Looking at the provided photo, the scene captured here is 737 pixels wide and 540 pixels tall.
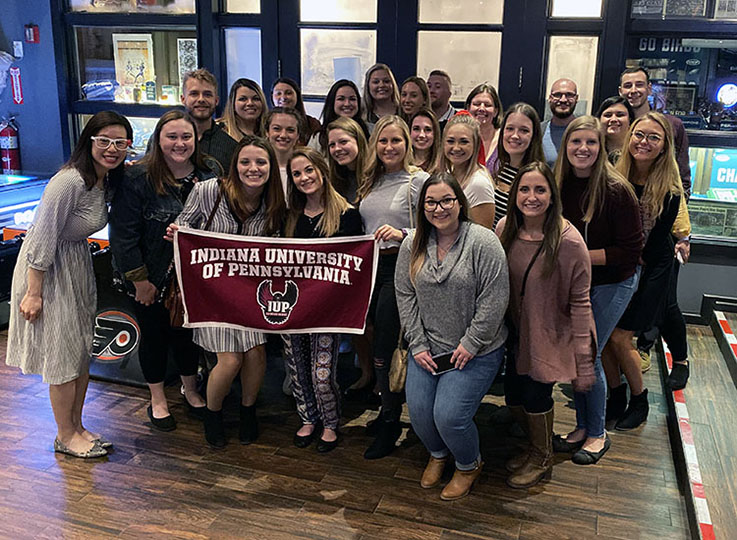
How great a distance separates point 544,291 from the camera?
10.7 ft

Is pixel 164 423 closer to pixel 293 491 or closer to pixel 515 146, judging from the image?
pixel 293 491

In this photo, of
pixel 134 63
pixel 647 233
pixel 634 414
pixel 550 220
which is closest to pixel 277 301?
pixel 550 220

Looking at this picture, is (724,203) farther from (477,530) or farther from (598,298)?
(477,530)

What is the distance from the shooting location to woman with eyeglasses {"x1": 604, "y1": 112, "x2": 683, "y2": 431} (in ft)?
12.2

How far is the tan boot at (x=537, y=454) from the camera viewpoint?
3.54m

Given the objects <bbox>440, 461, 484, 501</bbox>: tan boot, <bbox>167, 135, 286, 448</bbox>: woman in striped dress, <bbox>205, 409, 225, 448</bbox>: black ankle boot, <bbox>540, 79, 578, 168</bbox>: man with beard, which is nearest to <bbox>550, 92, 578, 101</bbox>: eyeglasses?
<bbox>540, 79, 578, 168</bbox>: man with beard

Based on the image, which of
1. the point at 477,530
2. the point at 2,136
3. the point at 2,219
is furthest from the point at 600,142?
the point at 2,136

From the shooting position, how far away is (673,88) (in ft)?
19.3

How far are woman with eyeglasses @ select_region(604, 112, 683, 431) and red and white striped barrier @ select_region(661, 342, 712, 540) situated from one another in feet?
0.69

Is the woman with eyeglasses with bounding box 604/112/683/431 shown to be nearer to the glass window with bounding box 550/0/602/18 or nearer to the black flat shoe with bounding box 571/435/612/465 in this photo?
the black flat shoe with bounding box 571/435/612/465

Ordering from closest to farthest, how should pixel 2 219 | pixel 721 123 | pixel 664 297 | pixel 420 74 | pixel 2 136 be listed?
pixel 664 297
pixel 721 123
pixel 420 74
pixel 2 219
pixel 2 136

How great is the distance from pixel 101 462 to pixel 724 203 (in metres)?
4.88

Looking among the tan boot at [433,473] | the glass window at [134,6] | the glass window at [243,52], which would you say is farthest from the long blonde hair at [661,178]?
the glass window at [134,6]

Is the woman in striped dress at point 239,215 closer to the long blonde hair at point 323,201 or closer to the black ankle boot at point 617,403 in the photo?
the long blonde hair at point 323,201
